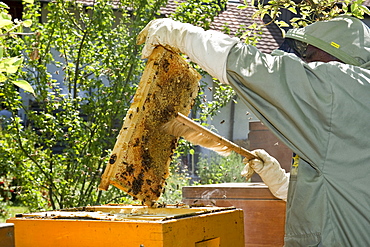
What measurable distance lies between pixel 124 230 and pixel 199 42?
0.75 m

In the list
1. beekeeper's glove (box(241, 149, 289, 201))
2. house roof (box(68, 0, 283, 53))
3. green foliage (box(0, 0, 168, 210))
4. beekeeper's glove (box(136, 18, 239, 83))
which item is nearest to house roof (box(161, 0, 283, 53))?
house roof (box(68, 0, 283, 53))

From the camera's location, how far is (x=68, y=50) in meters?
4.45

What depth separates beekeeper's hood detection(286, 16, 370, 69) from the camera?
1.84 meters

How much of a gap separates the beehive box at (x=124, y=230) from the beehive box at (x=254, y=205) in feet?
2.76

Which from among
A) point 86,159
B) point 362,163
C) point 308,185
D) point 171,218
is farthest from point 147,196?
point 86,159

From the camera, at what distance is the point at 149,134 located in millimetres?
2350

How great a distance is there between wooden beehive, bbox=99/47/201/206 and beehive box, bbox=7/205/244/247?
244 millimetres

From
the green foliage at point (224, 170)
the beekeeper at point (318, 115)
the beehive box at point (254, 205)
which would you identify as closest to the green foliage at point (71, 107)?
the beehive box at point (254, 205)

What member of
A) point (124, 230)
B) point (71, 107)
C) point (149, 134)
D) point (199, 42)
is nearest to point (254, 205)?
point (149, 134)

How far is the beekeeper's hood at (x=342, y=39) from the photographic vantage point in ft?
6.05

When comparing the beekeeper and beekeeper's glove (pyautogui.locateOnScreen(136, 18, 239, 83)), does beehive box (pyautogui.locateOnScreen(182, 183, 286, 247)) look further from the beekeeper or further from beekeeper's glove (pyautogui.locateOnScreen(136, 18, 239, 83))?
beekeeper's glove (pyautogui.locateOnScreen(136, 18, 239, 83))

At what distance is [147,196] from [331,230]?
0.94 metres

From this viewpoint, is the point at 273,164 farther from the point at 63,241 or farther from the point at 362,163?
the point at 63,241

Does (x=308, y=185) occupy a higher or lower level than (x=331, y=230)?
higher
